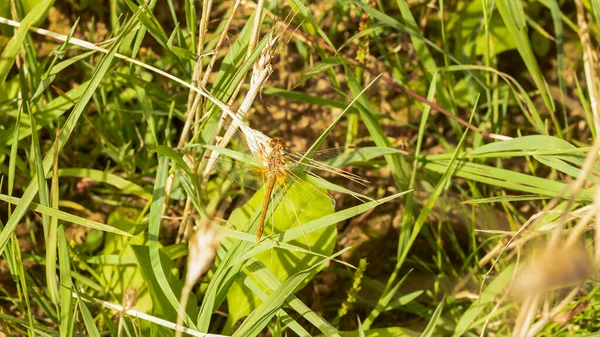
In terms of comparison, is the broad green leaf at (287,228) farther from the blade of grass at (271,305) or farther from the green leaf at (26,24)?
the green leaf at (26,24)

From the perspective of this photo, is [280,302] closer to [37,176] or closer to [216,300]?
[216,300]

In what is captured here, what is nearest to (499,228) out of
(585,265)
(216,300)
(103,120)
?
(216,300)

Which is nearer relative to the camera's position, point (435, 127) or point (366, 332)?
point (366, 332)

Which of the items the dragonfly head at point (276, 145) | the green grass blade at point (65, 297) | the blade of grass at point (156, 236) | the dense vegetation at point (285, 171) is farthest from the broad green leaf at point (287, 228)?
the green grass blade at point (65, 297)

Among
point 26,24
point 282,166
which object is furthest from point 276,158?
point 26,24

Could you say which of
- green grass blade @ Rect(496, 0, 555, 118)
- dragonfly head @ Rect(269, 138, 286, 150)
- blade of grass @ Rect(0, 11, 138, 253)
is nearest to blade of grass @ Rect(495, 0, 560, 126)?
green grass blade @ Rect(496, 0, 555, 118)

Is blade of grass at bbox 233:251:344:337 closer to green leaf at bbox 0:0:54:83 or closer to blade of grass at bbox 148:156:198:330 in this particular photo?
blade of grass at bbox 148:156:198:330

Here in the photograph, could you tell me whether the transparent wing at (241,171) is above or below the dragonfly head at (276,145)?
below

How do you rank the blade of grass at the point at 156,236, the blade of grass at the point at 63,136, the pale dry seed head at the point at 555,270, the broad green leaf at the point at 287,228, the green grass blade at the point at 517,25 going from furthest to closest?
the green grass blade at the point at 517,25
the broad green leaf at the point at 287,228
the blade of grass at the point at 156,236
the blade of grass at the point at 63,136
the pale dry seed head at the point at 555,270
